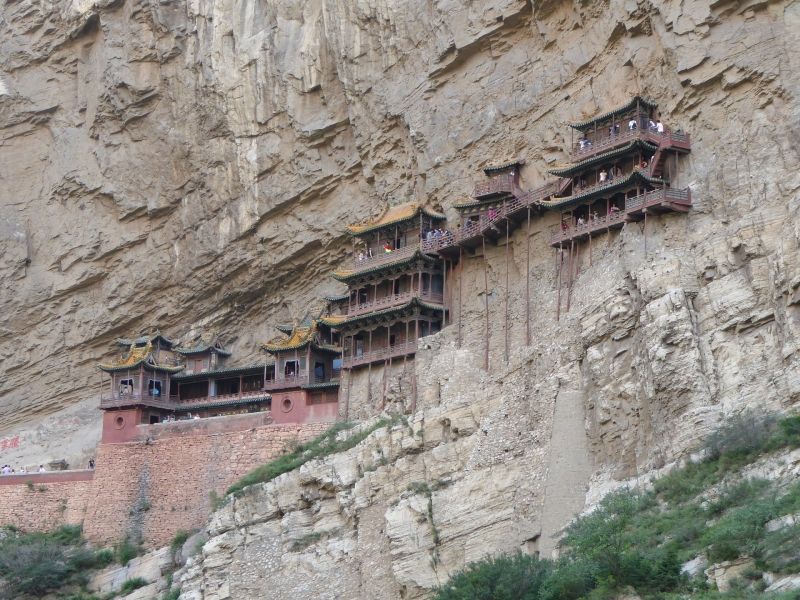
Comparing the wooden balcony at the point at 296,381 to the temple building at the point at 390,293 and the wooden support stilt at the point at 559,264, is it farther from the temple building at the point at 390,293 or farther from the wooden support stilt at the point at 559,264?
the wooden support stilt at the point at 559,264

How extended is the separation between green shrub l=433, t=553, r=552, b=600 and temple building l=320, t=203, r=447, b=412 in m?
13.0

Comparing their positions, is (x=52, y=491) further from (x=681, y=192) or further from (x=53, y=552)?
(x=681, y=192)

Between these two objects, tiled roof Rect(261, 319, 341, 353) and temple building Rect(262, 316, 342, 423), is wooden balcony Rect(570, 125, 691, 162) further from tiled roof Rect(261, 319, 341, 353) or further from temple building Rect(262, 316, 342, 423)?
tiled roof Rect(261, 319, 341, 353)

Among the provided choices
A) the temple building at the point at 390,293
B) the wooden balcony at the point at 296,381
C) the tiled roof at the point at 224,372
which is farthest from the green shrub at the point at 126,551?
the temple building at the point at 390,293

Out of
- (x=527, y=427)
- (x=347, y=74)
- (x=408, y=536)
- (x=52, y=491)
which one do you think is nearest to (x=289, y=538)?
(x=408, y=536)

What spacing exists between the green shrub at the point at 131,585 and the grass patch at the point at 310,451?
3681mm

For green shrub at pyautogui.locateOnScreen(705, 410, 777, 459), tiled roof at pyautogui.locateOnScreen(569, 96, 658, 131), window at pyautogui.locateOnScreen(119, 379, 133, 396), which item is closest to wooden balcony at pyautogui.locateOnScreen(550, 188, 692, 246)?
tiled roof at pyautogui.locateOnScreen(569, 96, 658, 131)

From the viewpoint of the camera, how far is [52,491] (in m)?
47.7

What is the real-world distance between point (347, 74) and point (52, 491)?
662 inches

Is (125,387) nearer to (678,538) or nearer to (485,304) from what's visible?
(485,304)

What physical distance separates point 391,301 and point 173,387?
34.2 feet

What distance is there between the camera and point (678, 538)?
26922 mm

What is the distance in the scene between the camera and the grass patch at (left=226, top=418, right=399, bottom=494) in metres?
40.3

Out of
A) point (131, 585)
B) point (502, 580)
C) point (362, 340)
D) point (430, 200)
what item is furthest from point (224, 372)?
point (502, 580)
